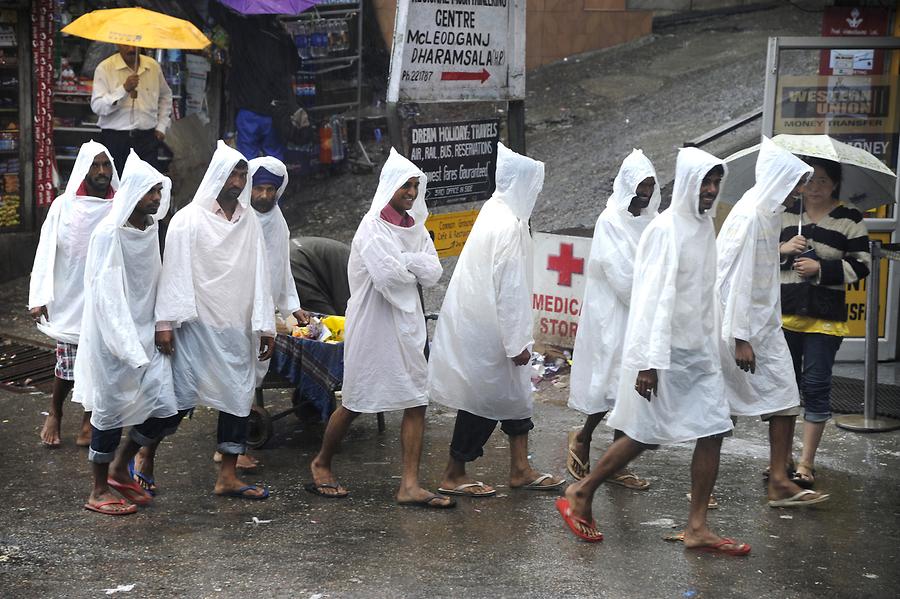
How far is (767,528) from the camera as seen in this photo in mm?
5902

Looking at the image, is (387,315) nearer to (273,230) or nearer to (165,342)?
(273,230)

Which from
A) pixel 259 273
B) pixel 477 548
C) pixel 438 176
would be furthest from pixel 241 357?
pixel 438 176

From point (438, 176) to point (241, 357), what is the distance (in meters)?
2.40

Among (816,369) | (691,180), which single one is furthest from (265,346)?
(816,369)

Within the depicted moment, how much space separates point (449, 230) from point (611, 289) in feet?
7.12

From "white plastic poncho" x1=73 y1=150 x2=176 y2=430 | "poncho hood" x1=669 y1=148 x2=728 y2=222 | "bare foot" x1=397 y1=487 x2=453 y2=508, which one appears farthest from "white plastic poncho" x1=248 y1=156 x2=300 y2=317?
"poncho hood" x1=669 y1=148 x2=728 y2=222

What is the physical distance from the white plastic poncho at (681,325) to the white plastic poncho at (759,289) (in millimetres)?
421

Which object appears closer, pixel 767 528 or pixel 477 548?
pixel 477 548

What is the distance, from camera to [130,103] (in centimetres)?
1033

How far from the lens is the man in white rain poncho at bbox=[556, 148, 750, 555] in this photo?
5363 mm

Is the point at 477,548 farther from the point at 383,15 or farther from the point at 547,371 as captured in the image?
the point at 383,15

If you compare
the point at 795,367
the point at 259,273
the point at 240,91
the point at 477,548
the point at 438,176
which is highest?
the point at 240,91

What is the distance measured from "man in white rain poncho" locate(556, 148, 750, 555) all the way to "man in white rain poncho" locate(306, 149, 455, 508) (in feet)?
3.77

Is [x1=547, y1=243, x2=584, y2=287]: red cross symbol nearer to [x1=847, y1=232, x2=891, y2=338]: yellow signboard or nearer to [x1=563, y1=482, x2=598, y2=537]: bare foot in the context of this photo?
[x1=847, y1=232, x2=891, y2=338]: yellow signboard
